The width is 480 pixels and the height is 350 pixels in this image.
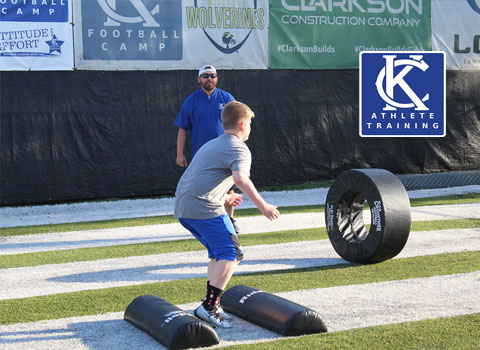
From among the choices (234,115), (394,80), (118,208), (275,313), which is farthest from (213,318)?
(394,80)

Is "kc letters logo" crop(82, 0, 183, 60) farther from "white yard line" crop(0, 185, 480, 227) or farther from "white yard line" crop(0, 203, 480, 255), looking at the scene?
"white yard line" crop(0, 203, 480, 255)

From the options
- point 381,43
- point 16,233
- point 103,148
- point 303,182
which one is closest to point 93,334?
point 16,233

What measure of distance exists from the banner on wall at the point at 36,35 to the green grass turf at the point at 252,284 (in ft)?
21.3

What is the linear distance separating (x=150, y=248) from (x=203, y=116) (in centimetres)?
164

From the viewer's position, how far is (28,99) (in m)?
11.6

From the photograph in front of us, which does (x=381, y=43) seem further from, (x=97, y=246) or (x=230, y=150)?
(x=230, y=150)

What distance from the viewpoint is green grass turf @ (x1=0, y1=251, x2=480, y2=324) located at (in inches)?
215

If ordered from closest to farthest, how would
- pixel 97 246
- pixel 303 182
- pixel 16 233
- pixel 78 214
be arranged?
pixel 97 246 < pixel 16 233 < pixel 78 214 < pixel 303 182

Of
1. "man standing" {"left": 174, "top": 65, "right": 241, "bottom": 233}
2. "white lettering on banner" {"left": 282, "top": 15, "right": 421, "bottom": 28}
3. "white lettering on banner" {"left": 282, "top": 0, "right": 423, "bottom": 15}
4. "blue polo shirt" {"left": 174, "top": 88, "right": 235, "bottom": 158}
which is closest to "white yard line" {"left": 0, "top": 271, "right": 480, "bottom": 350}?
"man standing" {"left": 174, "top": 65, "right": 241, "bottom": 233}

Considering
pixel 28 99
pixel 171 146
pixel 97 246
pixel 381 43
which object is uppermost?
pixel 381 43

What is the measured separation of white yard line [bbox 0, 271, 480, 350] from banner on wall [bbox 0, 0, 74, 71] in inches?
286

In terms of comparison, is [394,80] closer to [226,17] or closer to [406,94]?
[406,94]

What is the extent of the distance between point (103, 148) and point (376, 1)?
19.6 ft

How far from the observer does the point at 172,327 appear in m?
4.43
